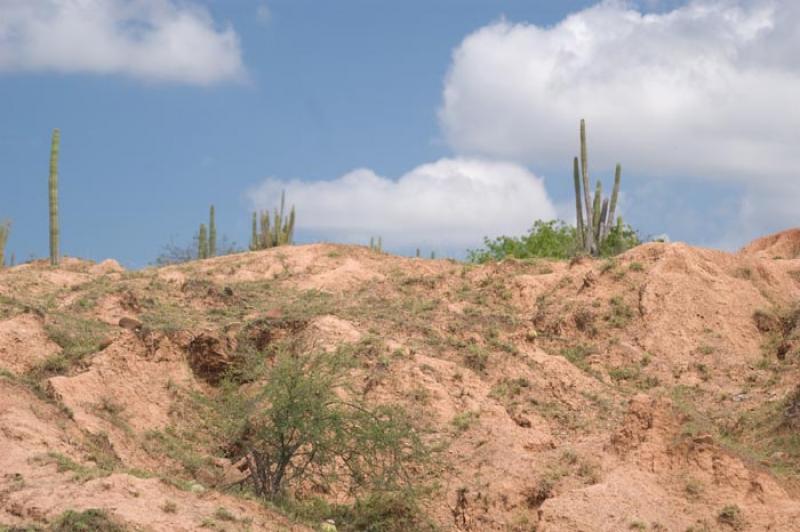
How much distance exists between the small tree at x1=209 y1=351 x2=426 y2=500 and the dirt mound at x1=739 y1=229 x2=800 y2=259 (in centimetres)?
1867

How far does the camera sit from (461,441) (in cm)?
1869

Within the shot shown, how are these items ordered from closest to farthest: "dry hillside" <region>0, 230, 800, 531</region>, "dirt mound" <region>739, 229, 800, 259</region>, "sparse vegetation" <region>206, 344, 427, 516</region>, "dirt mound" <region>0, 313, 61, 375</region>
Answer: "dry hillside" <region>0, 230, 800, 531</region> → "sparse vegetation" <region>206, 344, 427, 516</region> → "dirt mound" <region>0, 313, 61, 375</region> → "dirt mound" <region>739, 229, 800, 259</region>

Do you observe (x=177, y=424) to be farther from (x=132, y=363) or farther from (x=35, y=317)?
(x=35, y=317)

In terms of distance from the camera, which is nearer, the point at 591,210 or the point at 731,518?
the point at 731,518

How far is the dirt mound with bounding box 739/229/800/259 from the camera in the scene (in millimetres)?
33812

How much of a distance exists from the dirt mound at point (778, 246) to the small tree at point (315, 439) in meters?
18.7

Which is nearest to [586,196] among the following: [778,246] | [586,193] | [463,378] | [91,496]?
[586,193]

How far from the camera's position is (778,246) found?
113 feet

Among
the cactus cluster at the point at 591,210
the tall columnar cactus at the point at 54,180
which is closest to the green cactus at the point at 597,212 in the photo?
the cactus cluster at the point at 591,210

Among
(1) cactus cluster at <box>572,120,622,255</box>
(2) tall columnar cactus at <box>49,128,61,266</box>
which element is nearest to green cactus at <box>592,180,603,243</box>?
(1) cactus cluster at <box>572,120,622,255</box>

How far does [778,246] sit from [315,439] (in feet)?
71.4

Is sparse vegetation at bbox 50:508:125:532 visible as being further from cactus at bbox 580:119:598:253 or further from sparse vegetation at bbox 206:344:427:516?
cactus at bbox 580:119:598:253

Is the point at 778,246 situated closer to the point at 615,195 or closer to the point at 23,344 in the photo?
the point at 615,195

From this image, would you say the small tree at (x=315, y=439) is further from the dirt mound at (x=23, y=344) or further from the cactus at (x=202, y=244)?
the cactus at (x=202, y=244)
